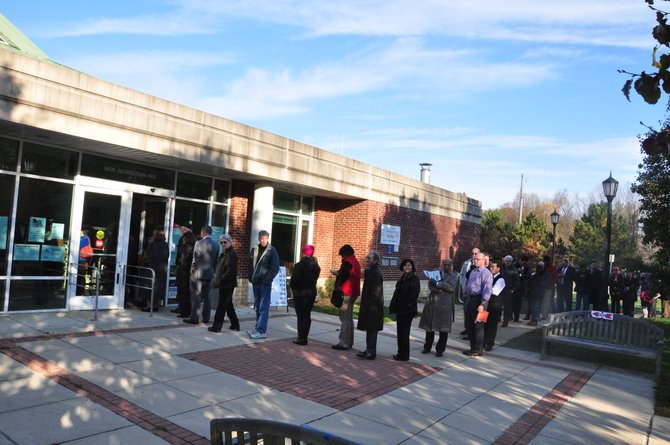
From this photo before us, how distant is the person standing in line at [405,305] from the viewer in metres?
7.91

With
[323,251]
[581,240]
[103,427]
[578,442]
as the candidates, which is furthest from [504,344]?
[581,240]

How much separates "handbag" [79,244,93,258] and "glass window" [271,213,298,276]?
5.28m

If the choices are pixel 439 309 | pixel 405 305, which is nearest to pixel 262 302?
pixel 405 305

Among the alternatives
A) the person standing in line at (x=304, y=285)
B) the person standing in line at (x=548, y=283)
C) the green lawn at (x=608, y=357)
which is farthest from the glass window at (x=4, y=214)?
the person standing in line at (x=548, y=283)

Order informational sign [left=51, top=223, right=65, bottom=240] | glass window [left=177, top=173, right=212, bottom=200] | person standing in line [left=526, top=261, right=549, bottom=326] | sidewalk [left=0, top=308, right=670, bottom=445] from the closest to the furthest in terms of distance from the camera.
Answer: sidewalk [left=0, top=308, right=670, bottom=445]
informational sign [left=51, top=223, right=65, bottom=240]
glass window [left=177, top=173, right=212, bottom=200]
person standing in line [left=526, top=261, right=549, bottom=326]

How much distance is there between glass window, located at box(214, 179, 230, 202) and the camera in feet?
41.5

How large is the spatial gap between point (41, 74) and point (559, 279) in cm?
1522

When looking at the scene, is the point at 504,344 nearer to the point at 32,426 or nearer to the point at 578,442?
the point at 578,442

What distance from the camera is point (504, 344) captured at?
→ 414 inches

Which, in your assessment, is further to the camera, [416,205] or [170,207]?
[416,205]

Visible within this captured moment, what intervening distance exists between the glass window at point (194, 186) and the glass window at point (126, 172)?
283mm

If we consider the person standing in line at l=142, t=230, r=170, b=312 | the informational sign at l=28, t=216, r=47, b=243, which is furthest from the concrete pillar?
the informational sign at l=28, t=216, r=47, b=243

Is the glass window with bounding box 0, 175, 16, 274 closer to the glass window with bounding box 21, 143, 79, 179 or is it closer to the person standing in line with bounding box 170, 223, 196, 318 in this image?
the glass window with bounding box 21, 143, 79, 179

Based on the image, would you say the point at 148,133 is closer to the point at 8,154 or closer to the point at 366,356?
the point at 8,154
